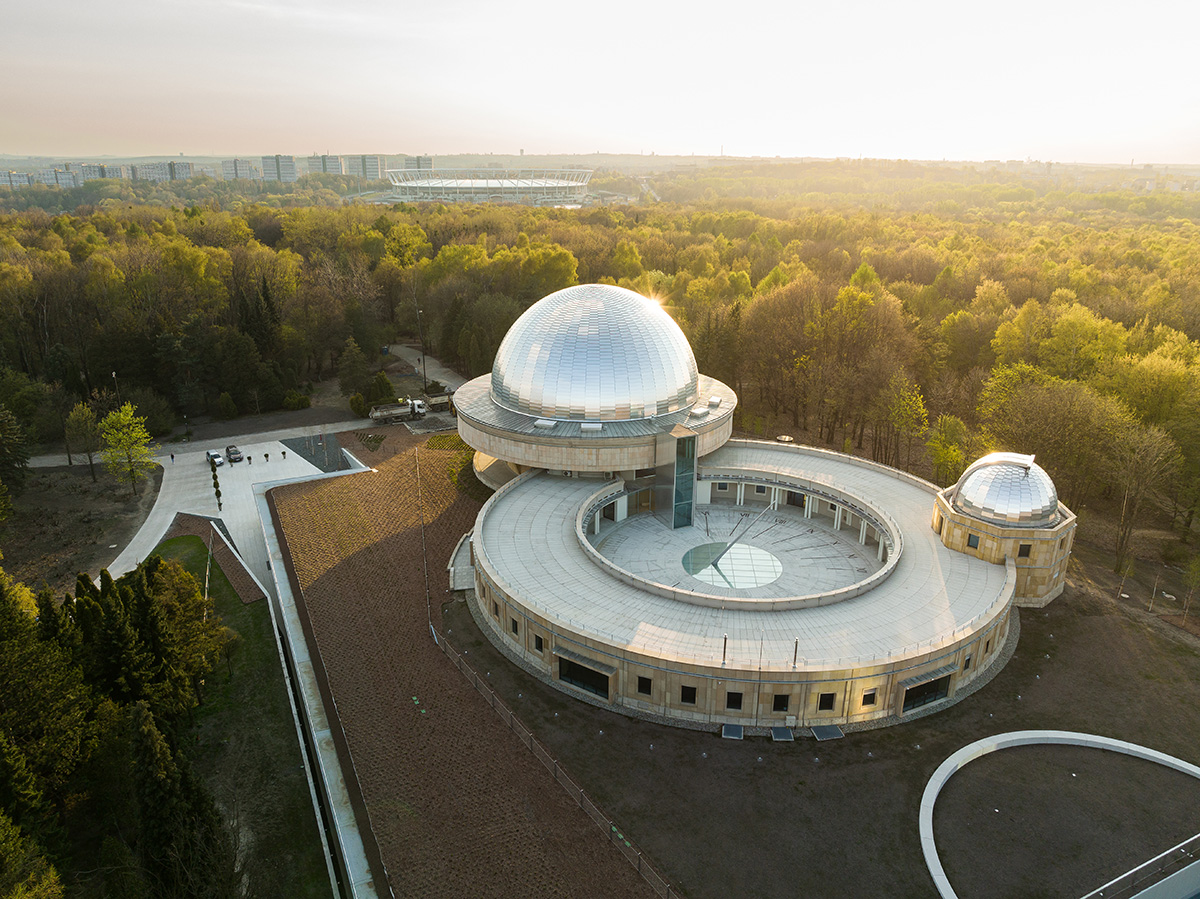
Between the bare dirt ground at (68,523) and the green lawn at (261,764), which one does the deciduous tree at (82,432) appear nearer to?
the bare dirt ground at (68,523)

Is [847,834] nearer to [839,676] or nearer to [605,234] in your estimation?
[839,676]

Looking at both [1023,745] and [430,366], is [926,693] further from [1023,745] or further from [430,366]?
[430,366]

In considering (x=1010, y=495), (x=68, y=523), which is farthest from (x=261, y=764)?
(x=1010, y=495)

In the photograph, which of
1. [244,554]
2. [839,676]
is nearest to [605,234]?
[244,554]

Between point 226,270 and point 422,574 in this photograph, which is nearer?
point 422,574

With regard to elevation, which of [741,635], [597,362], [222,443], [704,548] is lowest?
[222,443]

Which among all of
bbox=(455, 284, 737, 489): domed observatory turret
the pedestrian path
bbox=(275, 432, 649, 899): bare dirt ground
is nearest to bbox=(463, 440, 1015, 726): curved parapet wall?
bbox=(275, 432, 649, 899): bare dirt ground

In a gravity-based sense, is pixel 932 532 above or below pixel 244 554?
above
